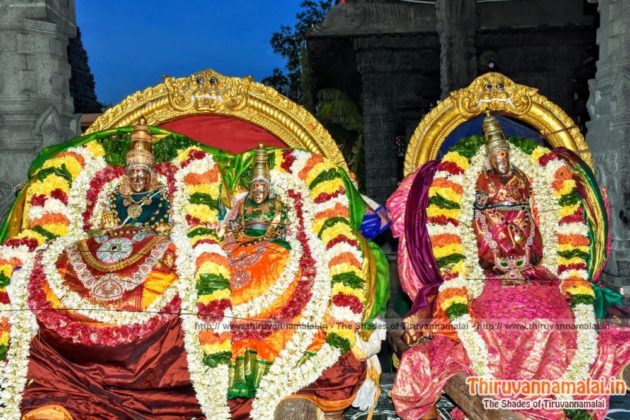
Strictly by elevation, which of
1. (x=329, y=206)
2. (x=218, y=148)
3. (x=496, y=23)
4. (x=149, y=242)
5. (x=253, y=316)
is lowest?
(x=253, y=316)

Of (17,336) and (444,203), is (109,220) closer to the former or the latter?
(17,336)

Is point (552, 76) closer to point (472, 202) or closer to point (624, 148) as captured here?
point (624, 148)

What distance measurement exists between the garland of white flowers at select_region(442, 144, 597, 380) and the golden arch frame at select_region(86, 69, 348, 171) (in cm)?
127

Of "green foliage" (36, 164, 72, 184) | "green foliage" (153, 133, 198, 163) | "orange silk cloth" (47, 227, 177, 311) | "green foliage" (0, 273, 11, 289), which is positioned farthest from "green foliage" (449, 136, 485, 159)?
"green foliage" (0, 273, 11, 289)

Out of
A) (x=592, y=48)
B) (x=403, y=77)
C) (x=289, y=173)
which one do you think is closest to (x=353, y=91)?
(x=403, y=77)

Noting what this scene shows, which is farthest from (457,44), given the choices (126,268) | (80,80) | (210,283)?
(80,80)

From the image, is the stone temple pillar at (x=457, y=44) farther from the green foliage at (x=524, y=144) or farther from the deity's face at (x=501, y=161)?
the deity's face at (x=501, y=161)

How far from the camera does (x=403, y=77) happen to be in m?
15.2

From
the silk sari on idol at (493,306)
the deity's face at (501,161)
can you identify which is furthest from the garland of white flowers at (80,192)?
the deity's face at (501,161)

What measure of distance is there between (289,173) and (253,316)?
1485mm

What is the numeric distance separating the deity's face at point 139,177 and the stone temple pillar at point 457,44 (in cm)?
852

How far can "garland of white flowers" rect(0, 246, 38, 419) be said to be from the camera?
456 centimetres

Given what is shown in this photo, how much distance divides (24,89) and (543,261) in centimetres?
536

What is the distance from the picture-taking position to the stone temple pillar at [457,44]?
1291 centimetres
